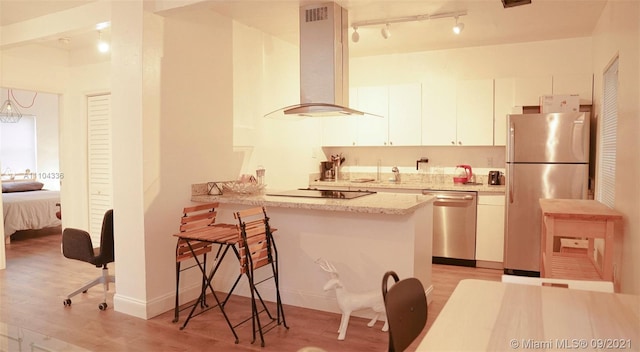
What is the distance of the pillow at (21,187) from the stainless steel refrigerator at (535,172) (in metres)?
7.95

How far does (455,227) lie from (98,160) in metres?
4.51

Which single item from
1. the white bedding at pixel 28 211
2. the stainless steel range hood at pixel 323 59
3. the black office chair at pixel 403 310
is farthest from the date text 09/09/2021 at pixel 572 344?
the white bedding at pixel 28 211

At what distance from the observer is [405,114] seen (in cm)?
551

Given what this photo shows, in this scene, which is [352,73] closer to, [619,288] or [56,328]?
[619,288]

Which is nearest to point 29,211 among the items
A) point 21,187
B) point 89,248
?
point 21,187

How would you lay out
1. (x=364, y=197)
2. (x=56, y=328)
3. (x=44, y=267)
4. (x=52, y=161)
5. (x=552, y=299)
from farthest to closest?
(x=52, y=161) < (x=44, y=267) < (x=364, y=197) < (x=56, y=328) < (x=552, y=299)

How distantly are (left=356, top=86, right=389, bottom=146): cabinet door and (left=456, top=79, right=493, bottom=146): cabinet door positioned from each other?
90 cm

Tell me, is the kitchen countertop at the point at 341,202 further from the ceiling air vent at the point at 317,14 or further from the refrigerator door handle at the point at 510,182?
the ceiling air vent at the point at 317,14

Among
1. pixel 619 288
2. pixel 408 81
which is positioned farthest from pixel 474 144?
pixel 619 288

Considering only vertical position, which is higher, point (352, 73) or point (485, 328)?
point (352, 73)

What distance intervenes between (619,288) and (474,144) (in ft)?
8.38

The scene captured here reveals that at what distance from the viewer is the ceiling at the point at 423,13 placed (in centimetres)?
379

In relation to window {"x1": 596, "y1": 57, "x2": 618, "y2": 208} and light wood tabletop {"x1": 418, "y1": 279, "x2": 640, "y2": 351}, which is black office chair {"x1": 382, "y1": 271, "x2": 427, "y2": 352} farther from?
window {"x1": 596, "y1": 57, "x2": 618, "y2": 208}

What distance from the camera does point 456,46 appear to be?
534 cm
